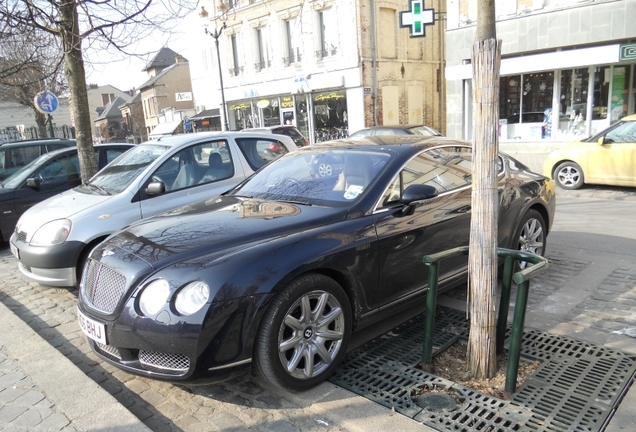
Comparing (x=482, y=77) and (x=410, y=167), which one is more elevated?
(x=482, y=77)

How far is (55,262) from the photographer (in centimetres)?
491

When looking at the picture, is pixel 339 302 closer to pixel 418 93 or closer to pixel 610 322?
pixel 610 322

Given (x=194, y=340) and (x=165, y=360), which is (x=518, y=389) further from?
(x=165, y=360)

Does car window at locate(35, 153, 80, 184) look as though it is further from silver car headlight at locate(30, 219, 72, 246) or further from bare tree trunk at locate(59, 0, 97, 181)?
silver car headlight at locate(30, 219, 72, 246)

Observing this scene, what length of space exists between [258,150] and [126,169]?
1715 millimetres

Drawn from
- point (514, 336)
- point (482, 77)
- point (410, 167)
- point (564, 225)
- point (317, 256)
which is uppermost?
point (482, 77)

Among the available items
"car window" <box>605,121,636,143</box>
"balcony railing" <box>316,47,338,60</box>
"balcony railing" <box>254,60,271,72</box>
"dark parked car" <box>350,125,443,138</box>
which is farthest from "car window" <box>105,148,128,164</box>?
"balcony railing" <box>254,60,271,72</box>

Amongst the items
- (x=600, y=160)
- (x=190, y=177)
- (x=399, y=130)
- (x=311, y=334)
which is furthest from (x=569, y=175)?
(x=311, y=334)

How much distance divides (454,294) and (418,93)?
885 inches

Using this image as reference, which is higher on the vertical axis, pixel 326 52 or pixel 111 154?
pixel 326 52

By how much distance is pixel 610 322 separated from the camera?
13.1 ft

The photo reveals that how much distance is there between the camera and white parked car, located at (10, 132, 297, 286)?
4949 mm

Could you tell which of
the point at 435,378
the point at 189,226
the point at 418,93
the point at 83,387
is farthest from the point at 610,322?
the point at 418,93

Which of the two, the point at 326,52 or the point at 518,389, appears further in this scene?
the point at 326,52
